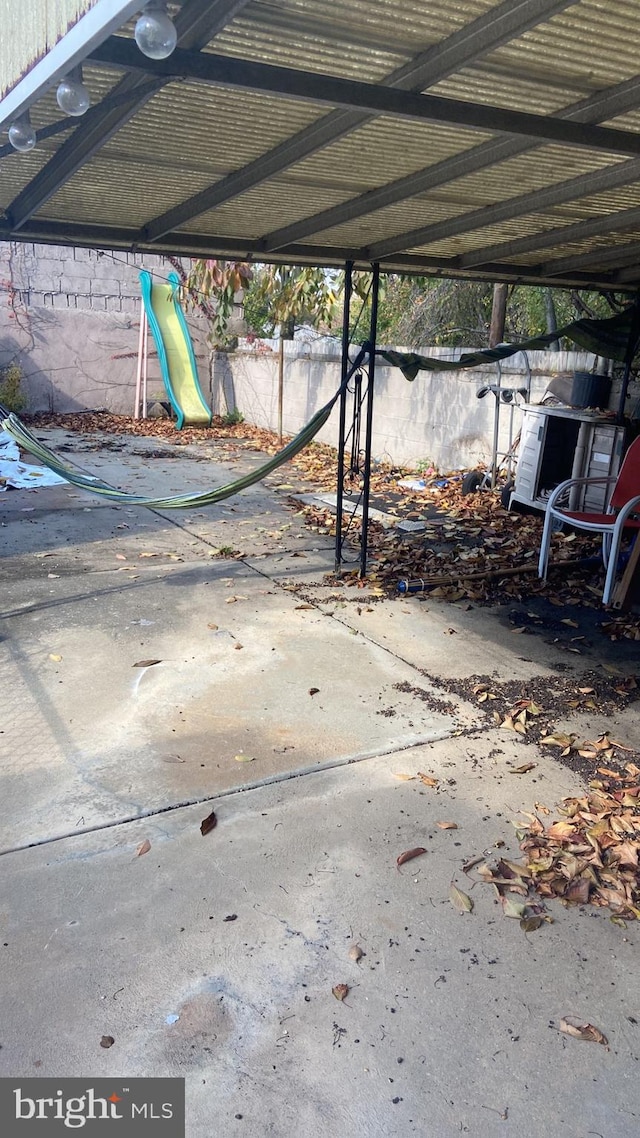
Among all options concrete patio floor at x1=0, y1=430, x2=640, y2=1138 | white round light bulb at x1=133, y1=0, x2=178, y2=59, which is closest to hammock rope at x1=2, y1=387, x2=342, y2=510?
concrete patio floor at x1=0, y1=430, x2=640, y2=1138

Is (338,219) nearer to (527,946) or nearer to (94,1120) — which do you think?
(527,946)

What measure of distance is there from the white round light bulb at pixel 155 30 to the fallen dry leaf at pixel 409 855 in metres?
2.16

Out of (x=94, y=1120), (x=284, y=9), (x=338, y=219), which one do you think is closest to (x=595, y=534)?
(x=338, y=219)

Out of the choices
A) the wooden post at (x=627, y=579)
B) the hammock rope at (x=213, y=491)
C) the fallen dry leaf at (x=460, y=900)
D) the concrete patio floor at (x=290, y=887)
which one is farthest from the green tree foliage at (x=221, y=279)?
the fallen dry leaf at (x=460, y=900)

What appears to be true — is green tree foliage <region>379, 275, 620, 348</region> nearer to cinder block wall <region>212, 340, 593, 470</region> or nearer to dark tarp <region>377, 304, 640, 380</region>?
cinder block wall <region>212, 340, 593, 470</region>

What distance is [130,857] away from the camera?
7.94ft

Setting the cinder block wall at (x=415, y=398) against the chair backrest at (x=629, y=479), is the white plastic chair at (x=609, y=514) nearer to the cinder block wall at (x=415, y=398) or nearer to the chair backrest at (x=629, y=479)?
the chair backrest at (x=629, y=479)

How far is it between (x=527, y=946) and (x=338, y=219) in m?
3.39

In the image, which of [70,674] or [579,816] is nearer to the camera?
[579,816]

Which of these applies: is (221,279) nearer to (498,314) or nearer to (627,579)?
(498,314)

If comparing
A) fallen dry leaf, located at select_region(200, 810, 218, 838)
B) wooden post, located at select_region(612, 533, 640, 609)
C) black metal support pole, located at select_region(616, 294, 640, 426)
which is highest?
black metal support pole, located at select_region(616, 294, 640, 426)

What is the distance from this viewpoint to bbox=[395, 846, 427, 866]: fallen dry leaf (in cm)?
243

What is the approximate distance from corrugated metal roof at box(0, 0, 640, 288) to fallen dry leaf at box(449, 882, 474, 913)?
7.29ft

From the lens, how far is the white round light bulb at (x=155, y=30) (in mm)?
1532
